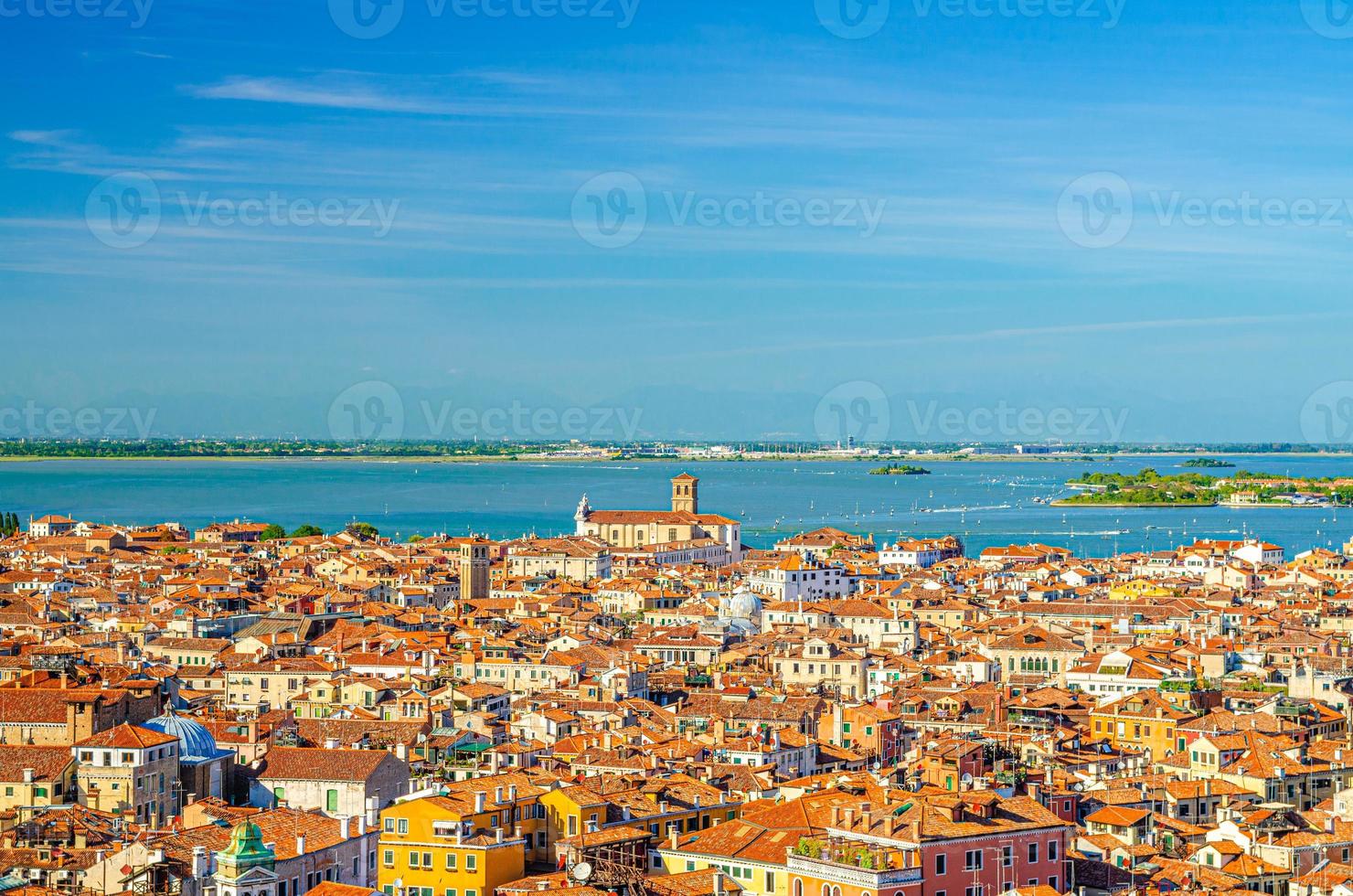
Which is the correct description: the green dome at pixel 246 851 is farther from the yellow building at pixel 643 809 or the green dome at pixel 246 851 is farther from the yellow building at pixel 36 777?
the yellow building at pixel 36 777

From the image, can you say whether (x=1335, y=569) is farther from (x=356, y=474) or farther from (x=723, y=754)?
(x=356, y=474)

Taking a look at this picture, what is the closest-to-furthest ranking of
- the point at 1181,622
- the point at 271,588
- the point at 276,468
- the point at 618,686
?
the point at 618,686 < the point at 1181,622 < the point at 271,588 < the point at 276,468

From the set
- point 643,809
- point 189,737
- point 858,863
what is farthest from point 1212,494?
point 858,863

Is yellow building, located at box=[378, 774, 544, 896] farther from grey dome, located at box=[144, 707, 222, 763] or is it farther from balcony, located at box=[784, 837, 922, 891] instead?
grey dome, located at box=[144, 707, 222, 763]

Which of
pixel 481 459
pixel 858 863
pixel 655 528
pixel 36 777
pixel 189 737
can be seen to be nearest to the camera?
pixel 858 863

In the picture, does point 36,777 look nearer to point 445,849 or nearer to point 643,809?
point 445,849

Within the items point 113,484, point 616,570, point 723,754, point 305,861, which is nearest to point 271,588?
point 616,570
